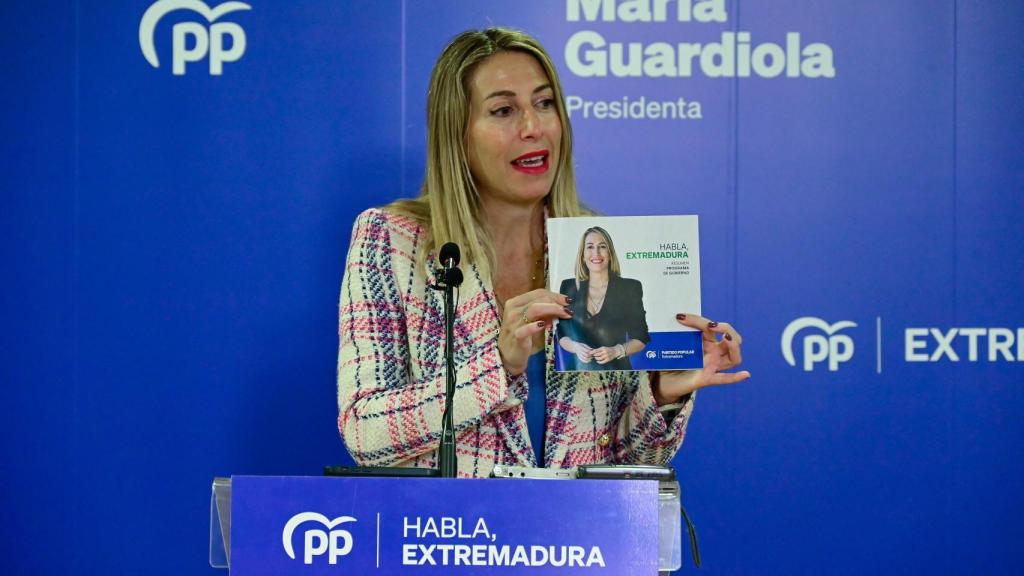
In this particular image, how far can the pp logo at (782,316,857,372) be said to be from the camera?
3430mm

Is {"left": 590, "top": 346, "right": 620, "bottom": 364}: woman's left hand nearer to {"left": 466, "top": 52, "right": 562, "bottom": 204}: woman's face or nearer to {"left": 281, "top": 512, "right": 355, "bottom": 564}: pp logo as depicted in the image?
{"left": 466, "top": 52, "right": 562, "bottom": 204}: woman's face

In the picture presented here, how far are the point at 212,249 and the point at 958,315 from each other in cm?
225

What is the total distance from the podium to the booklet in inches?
25.4

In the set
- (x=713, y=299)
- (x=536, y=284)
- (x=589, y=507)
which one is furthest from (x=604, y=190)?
(x=589, y=507)

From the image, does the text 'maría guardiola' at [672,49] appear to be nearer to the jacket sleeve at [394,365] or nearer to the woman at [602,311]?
the jacket sleeve at [394,365]

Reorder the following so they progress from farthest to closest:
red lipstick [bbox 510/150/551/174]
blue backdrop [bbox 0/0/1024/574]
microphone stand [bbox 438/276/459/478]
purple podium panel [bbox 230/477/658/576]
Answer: blue backdrop [bbox 0/0/1024/574] → red lipstick [bbox 510/150/551/174] → microphone stand [bbox 438/276/459/478] → purple podium panel [bbox 230/477/658/576]

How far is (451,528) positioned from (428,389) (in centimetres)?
65

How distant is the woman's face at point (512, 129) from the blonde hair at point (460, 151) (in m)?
0.02

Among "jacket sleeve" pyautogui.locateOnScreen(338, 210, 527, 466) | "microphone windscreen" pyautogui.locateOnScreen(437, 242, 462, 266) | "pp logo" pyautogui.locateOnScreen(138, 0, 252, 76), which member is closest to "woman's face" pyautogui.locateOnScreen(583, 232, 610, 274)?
"jacket sleeve" pyautogui.locateOnScreen(338, 210, 527, 466)

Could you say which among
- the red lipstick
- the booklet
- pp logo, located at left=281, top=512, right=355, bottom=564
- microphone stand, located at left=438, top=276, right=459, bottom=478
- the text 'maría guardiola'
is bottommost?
pp logo, located at left=281, top=512, right=355, bottom=564

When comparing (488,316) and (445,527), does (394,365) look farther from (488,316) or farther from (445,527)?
(445,527)

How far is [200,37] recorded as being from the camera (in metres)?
3.40

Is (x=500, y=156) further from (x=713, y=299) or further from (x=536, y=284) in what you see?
(x=713, y=299)

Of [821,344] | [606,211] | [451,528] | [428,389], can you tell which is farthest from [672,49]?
[451,528]
